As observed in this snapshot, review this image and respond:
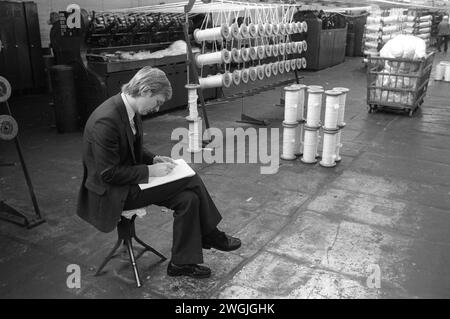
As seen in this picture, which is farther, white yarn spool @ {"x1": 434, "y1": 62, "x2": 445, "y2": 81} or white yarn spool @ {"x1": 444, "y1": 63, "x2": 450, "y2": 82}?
white yarn spool @ {"x1": 434, "y1": 62, "x2": 445, "y2": 81}

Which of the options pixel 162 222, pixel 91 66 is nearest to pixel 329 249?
pixel 162 222

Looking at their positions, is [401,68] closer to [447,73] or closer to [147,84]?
[447,73]

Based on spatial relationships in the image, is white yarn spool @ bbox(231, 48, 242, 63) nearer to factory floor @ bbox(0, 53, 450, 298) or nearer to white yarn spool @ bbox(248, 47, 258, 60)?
white yarn spool @ bbox(248, 47, 258, 60)

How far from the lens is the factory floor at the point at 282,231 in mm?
2723

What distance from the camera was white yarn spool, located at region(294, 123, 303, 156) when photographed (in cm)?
521

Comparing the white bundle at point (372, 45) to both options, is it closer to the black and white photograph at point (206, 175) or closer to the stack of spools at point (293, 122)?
the black and white photograph at point (206, 175)

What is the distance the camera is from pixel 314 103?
467 cm

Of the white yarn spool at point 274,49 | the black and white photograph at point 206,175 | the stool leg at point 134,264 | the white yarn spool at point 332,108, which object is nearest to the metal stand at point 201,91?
the black and white photograph at point 206,175

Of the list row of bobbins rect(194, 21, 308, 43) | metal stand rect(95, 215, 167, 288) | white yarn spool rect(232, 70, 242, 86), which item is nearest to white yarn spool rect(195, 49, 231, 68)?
row of bobbins rect(194, 21, 308, 43)

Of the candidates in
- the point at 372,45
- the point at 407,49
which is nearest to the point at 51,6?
the point at 407,49

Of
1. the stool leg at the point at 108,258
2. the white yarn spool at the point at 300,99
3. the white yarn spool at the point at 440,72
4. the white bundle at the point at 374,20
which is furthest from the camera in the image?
the white bundle at the point at 374,20

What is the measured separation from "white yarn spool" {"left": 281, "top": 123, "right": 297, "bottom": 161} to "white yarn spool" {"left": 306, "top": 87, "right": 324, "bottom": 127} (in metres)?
0.22

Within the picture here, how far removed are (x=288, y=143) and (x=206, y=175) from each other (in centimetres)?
109
